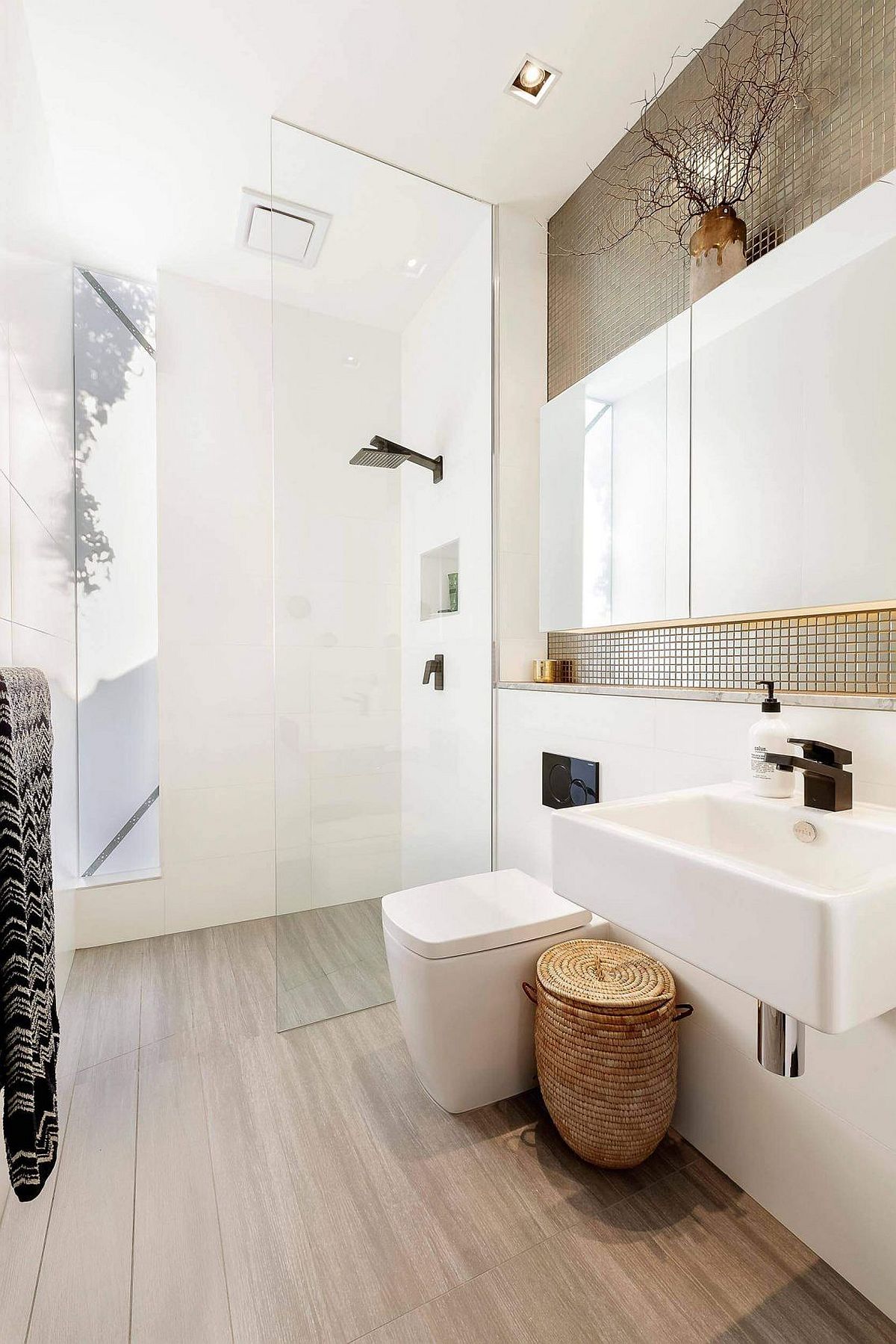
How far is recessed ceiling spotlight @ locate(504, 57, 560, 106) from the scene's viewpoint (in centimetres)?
168

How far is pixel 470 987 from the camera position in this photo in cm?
143

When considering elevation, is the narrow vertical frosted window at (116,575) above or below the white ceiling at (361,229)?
below

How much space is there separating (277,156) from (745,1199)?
9.31 feet

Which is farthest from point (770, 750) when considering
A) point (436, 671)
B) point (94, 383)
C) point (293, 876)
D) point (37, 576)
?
point (94, 383)

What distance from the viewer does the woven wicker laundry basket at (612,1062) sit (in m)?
1.26

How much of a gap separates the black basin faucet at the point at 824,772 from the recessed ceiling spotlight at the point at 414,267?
1822 mm

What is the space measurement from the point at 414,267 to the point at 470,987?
2111 mm

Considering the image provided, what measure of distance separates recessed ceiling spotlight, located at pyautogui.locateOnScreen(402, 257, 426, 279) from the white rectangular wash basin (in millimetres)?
1794

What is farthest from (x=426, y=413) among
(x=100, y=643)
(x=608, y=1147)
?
(x=608, y=1147)

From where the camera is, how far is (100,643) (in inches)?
98.1

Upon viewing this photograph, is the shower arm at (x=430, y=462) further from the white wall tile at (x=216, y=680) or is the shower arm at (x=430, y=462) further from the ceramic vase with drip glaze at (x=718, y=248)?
the white wall tile at (x=216, y=680)

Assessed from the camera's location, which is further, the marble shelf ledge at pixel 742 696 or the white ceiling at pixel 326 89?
the white ceiling at pixel 326 89

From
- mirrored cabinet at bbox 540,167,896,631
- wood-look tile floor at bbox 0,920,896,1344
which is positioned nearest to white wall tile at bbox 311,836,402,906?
wood-look tile floor at bbox 0,920,896,1344

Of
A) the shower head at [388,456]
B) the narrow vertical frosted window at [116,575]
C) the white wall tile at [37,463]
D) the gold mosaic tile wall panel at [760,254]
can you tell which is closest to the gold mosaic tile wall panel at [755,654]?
the gold mosaic tile wall panel at [760,254]
